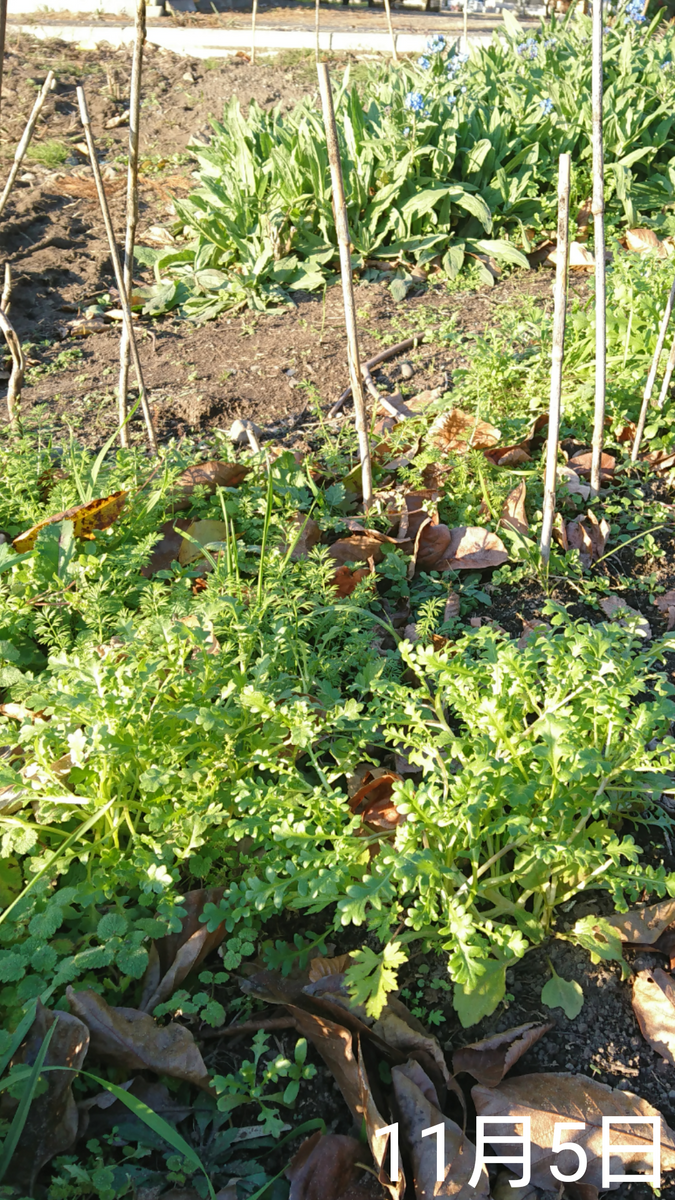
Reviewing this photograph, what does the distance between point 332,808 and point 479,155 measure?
4348 millimetres

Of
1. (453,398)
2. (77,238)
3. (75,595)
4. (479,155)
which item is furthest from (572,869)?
(77,238)

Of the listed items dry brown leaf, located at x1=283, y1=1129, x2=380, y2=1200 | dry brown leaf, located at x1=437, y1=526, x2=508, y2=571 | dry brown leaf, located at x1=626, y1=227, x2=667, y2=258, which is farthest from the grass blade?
dry brown leaf, located at x1=626, y1=227, x2=667, y2=258

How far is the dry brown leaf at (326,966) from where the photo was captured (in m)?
1.96

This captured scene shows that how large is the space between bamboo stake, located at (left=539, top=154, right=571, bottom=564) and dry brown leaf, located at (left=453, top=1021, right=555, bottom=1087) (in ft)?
4.79

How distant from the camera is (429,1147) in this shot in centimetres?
171

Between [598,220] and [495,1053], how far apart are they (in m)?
2.43

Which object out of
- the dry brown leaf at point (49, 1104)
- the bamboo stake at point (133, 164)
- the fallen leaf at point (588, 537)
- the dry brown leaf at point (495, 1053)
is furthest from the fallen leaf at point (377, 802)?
the bamboo stake at point (133, 164)

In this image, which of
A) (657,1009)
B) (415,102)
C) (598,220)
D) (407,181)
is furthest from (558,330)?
(415,102)

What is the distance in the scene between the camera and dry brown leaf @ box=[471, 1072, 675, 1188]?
1.72 m

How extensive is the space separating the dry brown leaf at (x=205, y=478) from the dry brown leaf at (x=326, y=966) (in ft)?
5.49

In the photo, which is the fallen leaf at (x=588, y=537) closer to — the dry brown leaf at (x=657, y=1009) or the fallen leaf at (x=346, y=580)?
the fallen leaf at (x=346, y=580)

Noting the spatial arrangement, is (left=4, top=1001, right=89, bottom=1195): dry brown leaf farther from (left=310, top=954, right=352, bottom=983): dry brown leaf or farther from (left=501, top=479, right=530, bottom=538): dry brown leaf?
(left=501, top=479, right=530, bottom=538): dry brown leaf

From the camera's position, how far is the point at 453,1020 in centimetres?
194

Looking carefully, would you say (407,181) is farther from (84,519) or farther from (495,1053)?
(495,1053)
